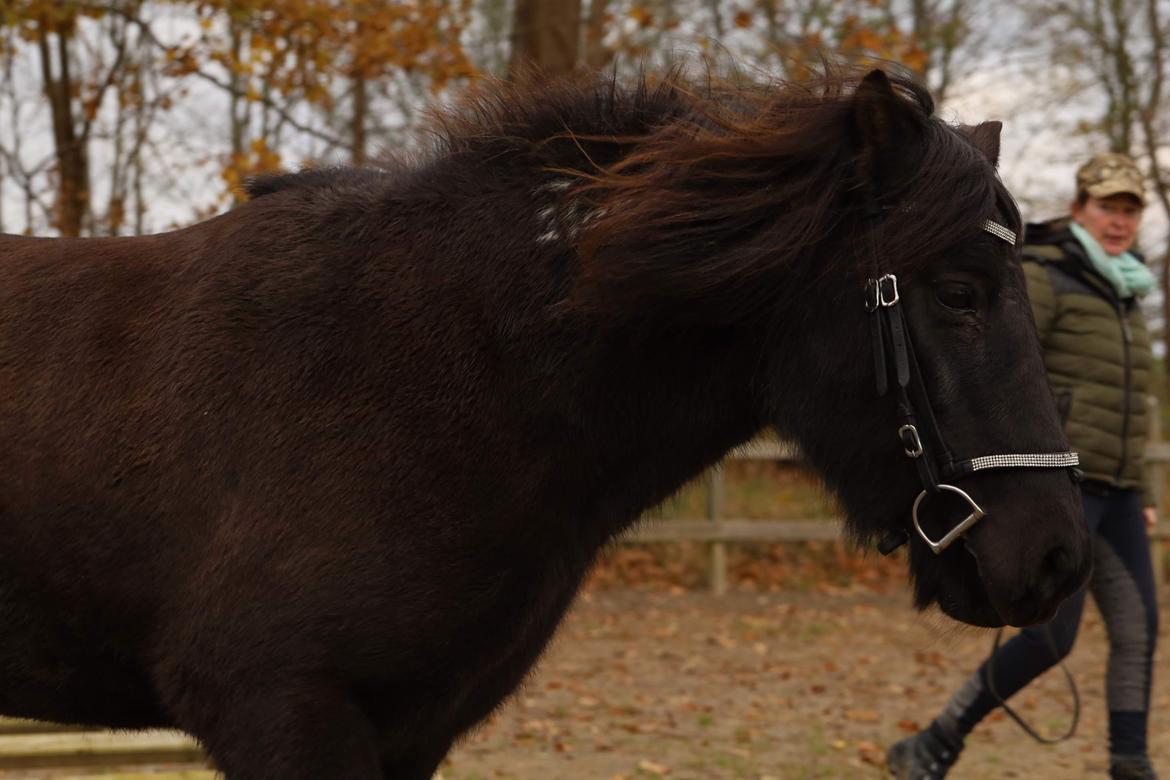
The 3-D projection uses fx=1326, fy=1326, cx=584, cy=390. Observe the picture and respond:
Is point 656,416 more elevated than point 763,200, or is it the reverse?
point 763,200

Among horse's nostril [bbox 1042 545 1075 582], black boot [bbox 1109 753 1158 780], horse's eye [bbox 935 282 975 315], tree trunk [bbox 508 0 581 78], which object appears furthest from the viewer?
tree trunk [bbox 508 0 581 78]

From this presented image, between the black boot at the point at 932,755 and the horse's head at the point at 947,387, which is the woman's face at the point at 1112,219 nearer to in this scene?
the black boot at the point at 932,755

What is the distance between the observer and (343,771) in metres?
2.75

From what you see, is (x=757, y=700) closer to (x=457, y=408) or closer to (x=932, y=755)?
(x=932, y=755)

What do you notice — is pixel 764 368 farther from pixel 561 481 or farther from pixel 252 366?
pixel 252 366

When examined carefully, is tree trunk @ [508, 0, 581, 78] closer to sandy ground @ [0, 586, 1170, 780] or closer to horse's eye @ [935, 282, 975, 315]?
sandy ground @ [0, 586, 1170, 780]

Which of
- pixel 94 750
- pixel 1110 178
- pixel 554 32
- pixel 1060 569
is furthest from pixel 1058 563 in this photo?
pixel 554 32

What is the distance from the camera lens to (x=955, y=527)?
2.85 meters

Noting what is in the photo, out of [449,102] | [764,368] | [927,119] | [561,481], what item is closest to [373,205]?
[449,102]

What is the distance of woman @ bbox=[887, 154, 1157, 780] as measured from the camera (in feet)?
17.1

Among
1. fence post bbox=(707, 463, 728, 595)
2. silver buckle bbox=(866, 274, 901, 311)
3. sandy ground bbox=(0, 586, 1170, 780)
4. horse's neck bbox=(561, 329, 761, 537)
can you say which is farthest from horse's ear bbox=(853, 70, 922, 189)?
fence post bbox=(707, 463, 728, 595)

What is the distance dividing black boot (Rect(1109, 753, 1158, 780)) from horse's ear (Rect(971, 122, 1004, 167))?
309 cm

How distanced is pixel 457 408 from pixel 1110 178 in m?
3.46

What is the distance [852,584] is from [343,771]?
38.6 feet
